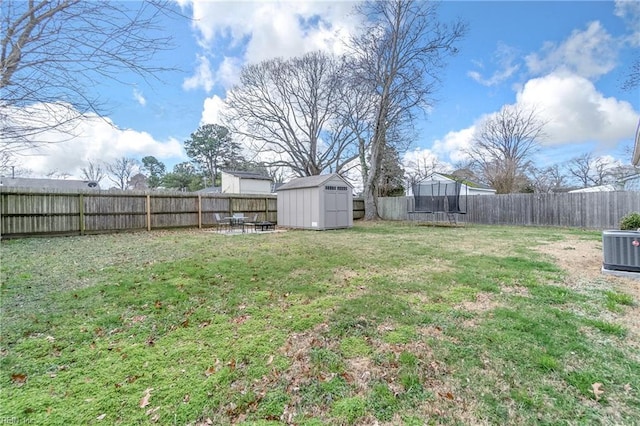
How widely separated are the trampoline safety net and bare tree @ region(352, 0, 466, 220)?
13.7 feet

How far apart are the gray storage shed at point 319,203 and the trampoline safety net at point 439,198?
368 centimetres

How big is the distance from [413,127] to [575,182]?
18978 mm

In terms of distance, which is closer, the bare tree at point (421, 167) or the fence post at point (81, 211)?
the fence post at point (81, 211)

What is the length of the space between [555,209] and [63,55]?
15277 millimetres

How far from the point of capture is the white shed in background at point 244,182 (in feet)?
81.3

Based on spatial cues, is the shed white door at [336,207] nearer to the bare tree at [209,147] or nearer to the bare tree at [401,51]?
the bare tree at [401,51]

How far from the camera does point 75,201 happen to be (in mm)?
9133

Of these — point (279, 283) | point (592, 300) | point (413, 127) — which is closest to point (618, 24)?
point (413, 127)

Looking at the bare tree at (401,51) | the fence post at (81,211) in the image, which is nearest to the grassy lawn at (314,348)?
the fence post at (81,211)

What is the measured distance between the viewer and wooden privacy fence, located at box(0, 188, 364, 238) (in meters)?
8.13

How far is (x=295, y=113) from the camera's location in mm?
19156

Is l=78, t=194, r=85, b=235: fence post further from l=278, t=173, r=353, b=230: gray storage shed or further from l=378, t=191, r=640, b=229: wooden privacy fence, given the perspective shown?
l=378, t=191, r=640, b=229: wooden privacy fence

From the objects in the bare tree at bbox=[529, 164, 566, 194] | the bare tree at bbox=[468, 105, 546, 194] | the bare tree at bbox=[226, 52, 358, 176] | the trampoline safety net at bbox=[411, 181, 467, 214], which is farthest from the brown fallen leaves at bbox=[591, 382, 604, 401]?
the bare tree at bbox=[529, 164, 566, 194]

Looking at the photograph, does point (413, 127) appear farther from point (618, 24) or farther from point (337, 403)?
point (337, 403)
